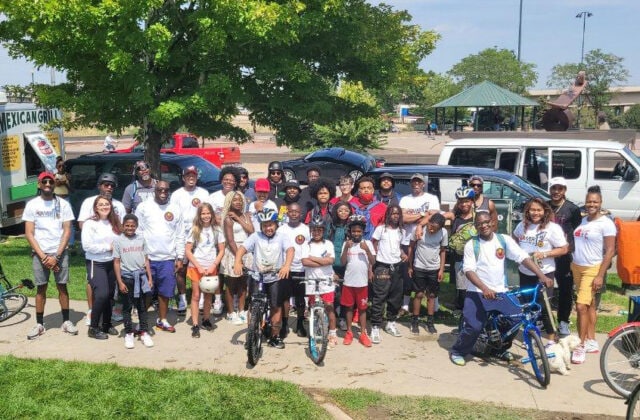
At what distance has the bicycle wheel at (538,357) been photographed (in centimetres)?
596

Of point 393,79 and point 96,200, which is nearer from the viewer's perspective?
point 96,200

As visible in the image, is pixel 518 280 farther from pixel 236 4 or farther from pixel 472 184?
pixel 236 4

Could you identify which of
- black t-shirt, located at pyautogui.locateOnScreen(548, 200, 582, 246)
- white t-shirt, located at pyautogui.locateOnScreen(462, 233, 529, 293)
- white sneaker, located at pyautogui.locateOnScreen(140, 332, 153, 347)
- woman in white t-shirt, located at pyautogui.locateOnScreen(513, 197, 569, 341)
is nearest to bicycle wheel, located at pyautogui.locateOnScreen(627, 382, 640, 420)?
white t-shirt, located at pyautogui.locateOnScreen(462, 233, 529, 293)

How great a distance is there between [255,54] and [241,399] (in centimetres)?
649

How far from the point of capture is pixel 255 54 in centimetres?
1052

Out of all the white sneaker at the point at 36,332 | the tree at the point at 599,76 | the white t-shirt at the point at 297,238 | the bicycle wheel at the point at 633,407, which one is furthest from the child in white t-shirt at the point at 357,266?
the tree at the point at 599,76

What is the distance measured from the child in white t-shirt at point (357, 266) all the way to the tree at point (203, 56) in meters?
3.95

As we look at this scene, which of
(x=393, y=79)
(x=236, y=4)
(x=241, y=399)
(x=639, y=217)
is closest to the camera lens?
(x=241, y=399)

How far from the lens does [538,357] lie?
6199 millimetres

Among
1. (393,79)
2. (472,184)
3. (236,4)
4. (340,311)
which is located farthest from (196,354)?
(393,79)

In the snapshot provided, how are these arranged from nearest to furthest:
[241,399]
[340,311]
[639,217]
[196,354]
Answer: [241,399]
[196,354]
[340,311]
[639,217]

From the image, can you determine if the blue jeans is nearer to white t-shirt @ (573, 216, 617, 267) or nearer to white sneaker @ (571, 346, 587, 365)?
white sneaker @ (571, 346, 587, 365)

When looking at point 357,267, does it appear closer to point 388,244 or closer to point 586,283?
point 388,244

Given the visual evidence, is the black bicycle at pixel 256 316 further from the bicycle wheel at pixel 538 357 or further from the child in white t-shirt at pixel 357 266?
the bicycle wheel at pixel 538 357
